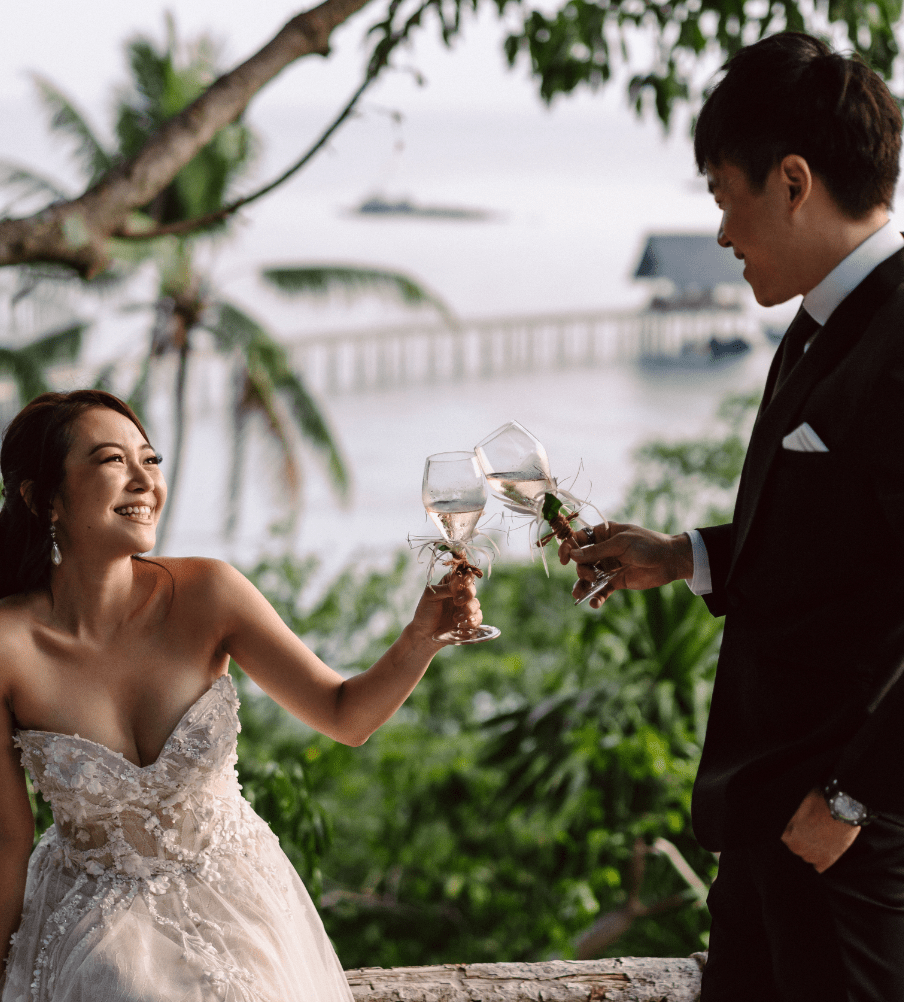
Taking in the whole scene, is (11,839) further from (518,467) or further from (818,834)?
(818,834)

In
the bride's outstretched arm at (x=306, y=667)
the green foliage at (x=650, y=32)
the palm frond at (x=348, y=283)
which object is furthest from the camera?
the palm frond at (x=348, y=283)

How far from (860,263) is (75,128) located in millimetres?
10594

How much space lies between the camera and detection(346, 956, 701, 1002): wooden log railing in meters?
1.95

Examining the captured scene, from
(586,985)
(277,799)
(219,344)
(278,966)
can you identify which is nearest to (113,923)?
(278,966)

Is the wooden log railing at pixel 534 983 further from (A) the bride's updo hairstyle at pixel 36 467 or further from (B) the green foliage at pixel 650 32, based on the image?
(B) the green foliage at pixel 650 32

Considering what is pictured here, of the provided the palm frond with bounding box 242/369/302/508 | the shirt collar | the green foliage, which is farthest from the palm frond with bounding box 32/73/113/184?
the shirt collar

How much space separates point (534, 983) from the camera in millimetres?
1979

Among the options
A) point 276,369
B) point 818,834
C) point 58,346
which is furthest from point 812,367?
point 58,346

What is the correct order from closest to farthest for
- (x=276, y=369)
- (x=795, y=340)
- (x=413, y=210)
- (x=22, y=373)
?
A: (x=795, y=340) → (x=22, y=373) → (x=276, y=369) → (x=413, y=210)

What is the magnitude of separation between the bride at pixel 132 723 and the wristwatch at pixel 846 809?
0.60 m

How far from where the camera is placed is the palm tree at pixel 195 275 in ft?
33.1

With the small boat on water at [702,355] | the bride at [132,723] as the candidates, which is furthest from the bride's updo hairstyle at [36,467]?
the small boat on water at [702,355]

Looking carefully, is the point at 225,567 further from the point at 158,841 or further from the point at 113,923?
the point at 113,923

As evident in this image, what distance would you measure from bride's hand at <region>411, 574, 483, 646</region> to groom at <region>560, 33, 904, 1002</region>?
1.34ft
